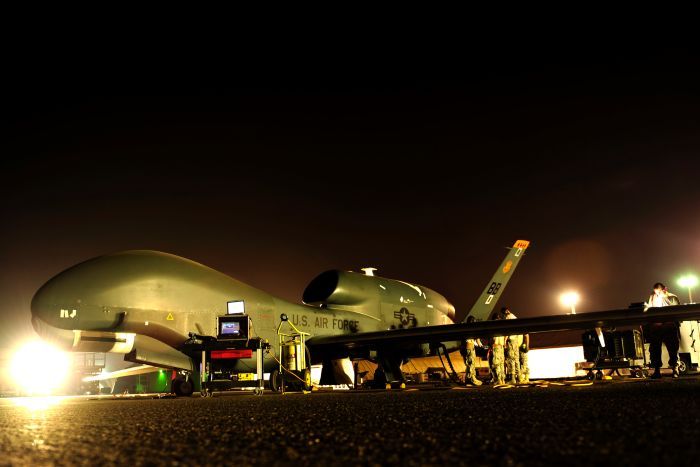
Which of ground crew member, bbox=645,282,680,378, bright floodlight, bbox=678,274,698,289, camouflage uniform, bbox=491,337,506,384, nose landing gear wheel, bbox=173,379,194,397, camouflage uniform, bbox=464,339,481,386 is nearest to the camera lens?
ground crew member, bbox=645,282,680,378

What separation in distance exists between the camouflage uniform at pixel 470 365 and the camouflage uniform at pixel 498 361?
1.45 feet

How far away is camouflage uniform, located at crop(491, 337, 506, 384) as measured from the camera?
41.6 ft

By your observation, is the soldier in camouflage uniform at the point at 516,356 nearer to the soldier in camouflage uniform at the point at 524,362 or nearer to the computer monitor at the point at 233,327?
the soldier in camouflage uniform at the point at 524,362

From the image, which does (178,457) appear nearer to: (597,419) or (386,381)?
(597,419)

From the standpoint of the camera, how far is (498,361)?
12.8 meters

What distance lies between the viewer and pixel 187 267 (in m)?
13.4

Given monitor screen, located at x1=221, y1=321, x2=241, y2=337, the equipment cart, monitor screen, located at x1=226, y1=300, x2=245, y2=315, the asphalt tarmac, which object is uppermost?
monitor screen, located at x1=226, y1=300, x2=245, y2=315

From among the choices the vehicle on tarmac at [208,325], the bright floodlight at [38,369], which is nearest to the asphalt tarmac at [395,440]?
the vehicle on tarmac at [208,325]

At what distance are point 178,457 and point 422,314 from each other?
17086 millimetres

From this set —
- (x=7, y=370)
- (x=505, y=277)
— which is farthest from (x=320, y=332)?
(x=7, y=370)

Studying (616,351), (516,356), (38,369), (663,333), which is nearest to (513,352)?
(516,356)

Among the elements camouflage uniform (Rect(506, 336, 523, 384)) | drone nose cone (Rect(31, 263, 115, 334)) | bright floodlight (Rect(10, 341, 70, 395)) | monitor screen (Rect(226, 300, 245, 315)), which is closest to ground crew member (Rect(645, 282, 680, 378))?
camouflage uniform (Rect(506, 336, 523, 384))

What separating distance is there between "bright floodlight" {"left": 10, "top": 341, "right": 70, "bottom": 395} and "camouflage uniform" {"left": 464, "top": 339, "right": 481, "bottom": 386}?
8572 millimetres

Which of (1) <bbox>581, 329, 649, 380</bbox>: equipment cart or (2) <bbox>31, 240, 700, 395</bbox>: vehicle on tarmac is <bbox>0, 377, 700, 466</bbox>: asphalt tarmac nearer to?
(2) <bbox>31, 240, 700, 395</bbox>: vehicle on tarmac
